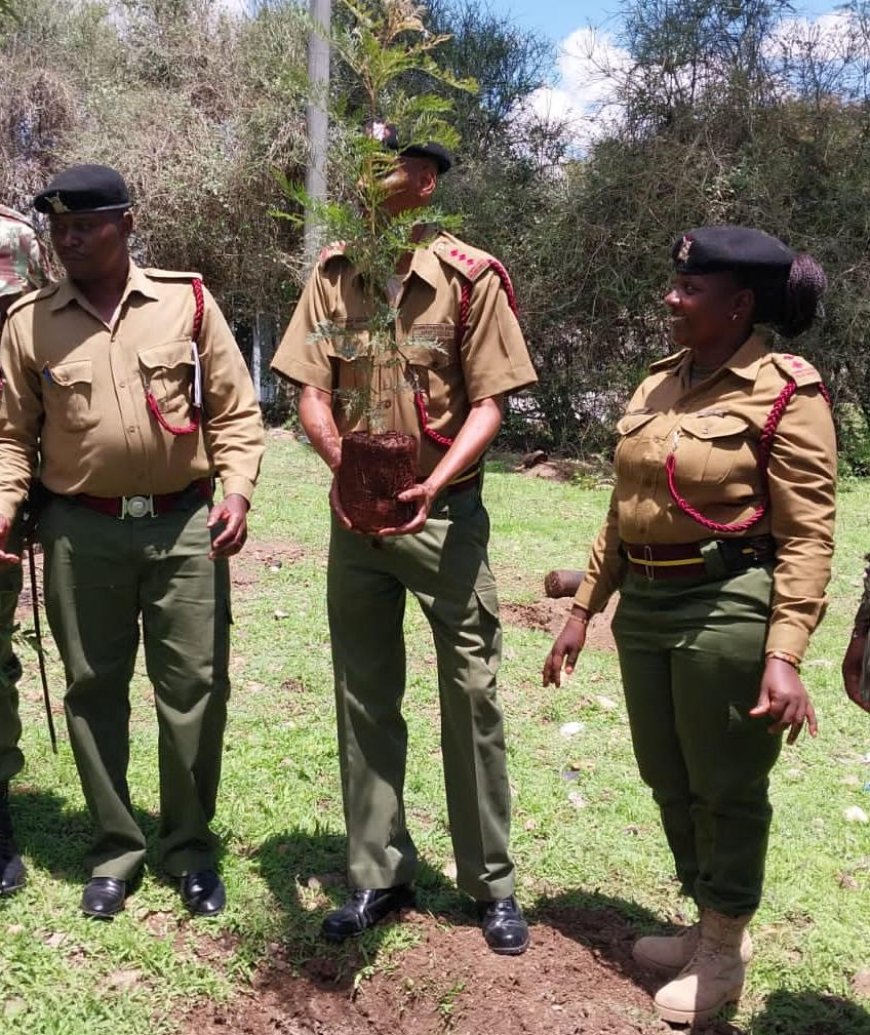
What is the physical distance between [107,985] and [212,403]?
1.64m

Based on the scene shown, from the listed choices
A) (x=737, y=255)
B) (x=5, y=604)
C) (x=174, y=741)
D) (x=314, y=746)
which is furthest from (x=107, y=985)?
(x=737, y=255)

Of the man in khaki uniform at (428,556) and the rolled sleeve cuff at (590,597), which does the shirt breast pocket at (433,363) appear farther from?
the rolled sleeve cuff at (590,597)

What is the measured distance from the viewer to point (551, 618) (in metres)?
6.05

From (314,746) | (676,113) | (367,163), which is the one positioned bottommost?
(314,746)

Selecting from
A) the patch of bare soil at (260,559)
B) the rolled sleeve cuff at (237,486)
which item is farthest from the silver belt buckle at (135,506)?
the patch of bare soil at (260,559)

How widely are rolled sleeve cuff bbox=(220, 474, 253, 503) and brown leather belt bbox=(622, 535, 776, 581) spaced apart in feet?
3.86

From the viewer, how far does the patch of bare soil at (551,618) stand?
581cm

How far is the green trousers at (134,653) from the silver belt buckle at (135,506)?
2cm

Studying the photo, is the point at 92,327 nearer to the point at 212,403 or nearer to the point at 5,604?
the point at 212,403

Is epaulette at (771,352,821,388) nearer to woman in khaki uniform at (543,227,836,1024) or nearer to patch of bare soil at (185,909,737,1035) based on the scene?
woman in khaki uniform at (543,227,836,1024)

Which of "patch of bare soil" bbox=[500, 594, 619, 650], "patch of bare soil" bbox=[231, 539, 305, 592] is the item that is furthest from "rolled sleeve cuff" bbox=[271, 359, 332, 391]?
"patch of bare soil" bbox=[231, 539, 305, 592]

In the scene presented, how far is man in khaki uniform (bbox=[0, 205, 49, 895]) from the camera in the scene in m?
3.30

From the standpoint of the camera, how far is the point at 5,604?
327cm

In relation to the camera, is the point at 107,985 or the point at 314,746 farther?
the point at 314,746
